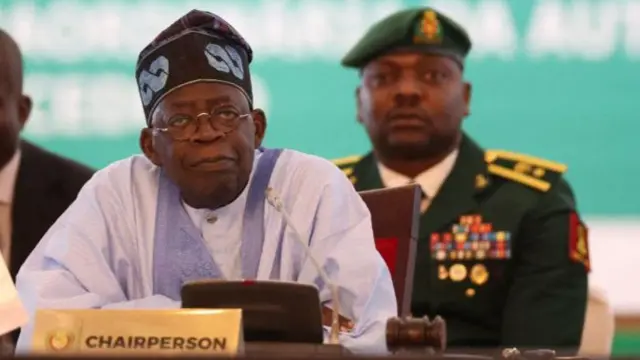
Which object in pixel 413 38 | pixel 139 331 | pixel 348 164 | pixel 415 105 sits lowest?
pixel 139 331

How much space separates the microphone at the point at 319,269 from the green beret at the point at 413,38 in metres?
1.24

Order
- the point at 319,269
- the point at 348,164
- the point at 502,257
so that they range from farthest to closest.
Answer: the point at 348,164 → the point at 502,257 → the point at 319,269

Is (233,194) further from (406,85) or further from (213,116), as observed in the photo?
(406,85)

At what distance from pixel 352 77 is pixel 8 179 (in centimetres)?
119

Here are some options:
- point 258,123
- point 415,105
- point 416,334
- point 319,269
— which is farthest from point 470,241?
point 416,334

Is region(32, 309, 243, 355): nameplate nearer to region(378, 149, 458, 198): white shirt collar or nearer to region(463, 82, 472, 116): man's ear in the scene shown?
region(378, 149, 458, 198): white shirt collar

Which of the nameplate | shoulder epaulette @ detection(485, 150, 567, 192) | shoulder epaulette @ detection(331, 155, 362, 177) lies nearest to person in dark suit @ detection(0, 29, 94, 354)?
shoulder epaulette @ detection(331, 155, 362, 177)

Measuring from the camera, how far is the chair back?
302 cm

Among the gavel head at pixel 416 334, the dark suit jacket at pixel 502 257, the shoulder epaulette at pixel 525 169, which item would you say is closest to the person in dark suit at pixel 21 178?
the dark suit jacket at pixel 502 257

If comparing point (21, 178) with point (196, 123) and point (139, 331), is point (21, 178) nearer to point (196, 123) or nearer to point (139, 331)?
point (196, 123)

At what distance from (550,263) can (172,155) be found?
1.34 metres

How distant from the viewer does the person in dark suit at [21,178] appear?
12.0 ft

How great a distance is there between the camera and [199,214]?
2752mm

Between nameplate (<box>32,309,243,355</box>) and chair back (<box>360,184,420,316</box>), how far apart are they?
0.95 meters
